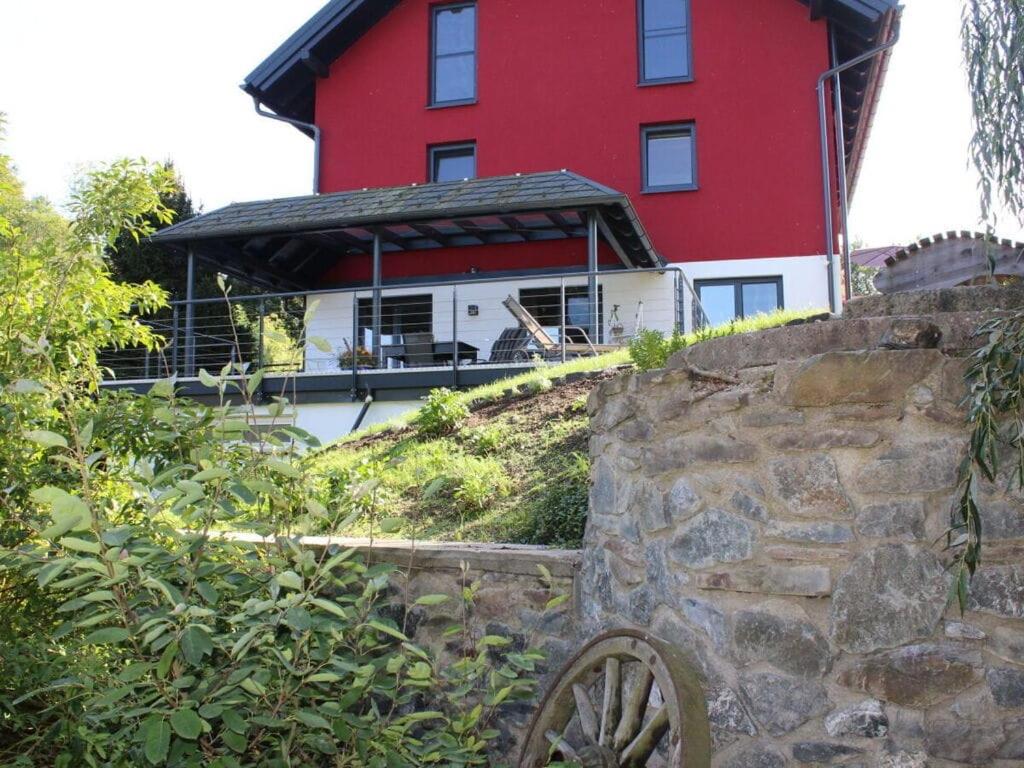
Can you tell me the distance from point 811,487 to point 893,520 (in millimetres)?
270

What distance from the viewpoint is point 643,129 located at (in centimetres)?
1534

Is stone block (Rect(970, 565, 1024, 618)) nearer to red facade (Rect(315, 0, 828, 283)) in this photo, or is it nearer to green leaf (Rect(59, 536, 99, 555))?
green leaf (Rect(59, 536, 99, 555))

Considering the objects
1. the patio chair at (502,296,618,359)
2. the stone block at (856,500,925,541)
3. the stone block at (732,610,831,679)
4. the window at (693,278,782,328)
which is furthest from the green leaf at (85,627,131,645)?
the window at (693,278,782,328)

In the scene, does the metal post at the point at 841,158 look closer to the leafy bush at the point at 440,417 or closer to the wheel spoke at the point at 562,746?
the leafy bush at the point at 440,417

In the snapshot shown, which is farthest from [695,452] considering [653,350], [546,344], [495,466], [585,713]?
[546,344]

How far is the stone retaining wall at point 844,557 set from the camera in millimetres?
2885

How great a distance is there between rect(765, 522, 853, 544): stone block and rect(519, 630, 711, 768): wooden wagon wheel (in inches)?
22.4

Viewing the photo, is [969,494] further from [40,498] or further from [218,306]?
[218,306]

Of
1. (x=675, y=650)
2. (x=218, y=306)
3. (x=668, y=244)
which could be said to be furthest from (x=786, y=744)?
(x=218, y=306)

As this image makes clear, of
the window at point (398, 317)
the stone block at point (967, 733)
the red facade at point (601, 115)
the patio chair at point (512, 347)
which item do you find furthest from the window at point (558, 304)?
the stone block at point (967, 733)

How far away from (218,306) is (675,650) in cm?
1594

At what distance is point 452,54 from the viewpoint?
16.6m

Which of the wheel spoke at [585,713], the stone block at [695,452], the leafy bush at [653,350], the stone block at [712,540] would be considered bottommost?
the wheel spoke at [585,713]

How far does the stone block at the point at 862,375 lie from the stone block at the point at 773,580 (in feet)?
1.83
